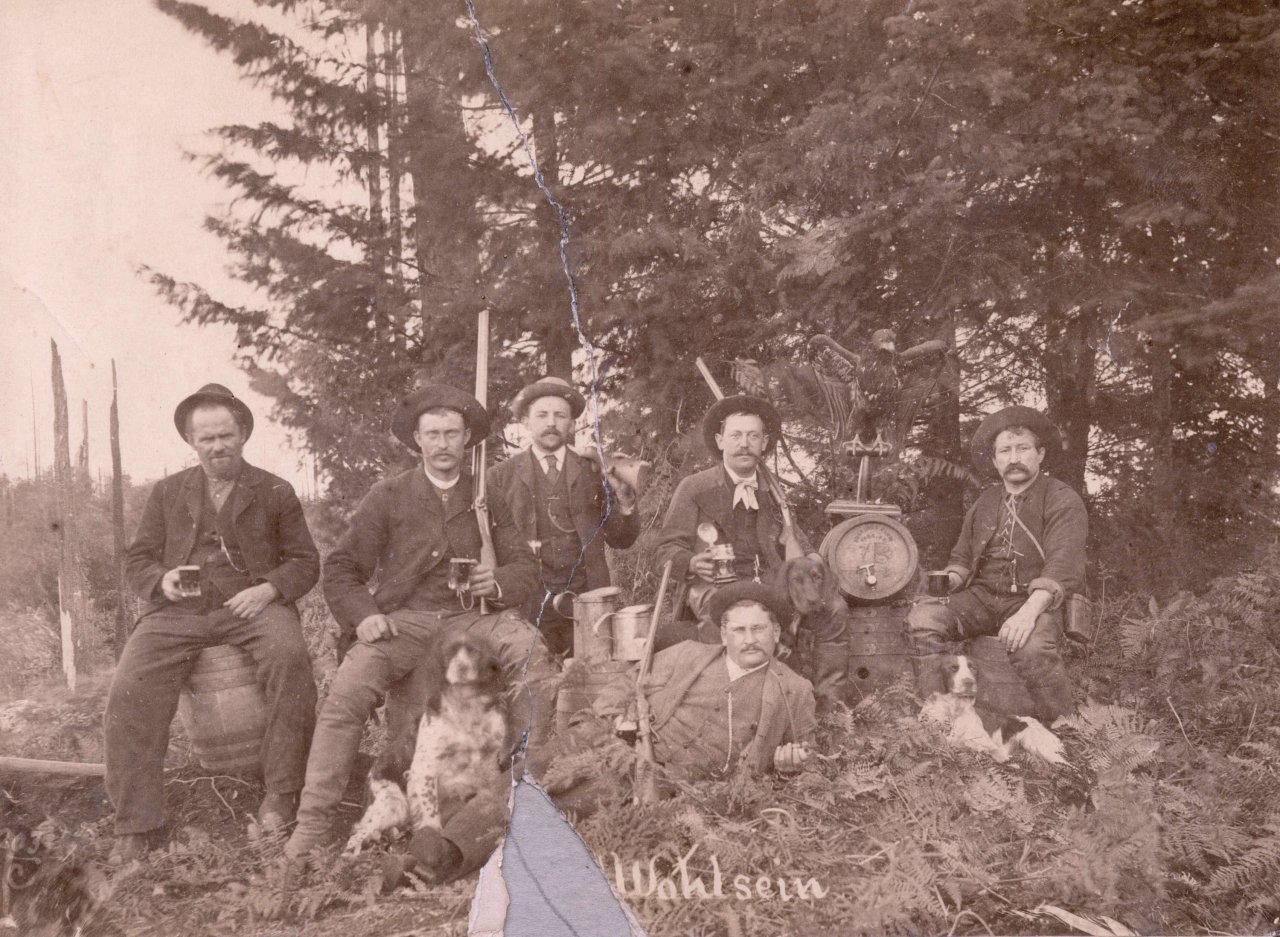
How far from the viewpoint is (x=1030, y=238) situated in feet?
14.9

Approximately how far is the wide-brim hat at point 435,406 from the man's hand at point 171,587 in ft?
3.62

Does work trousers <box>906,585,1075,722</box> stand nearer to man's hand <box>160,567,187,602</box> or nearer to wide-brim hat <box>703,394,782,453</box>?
wide-brim hat <box>703,394,782,453</box>

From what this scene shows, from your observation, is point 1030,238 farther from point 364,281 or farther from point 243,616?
point 243,616

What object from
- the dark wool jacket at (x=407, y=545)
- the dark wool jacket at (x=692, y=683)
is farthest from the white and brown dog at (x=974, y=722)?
the dark wool jacket at (x=407, y=545)

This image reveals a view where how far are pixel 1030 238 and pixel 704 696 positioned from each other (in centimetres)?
259

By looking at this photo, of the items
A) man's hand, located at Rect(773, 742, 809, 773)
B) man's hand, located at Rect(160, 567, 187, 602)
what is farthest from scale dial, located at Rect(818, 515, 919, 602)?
man's hand, located at Rect(160, 567, 187, 602)

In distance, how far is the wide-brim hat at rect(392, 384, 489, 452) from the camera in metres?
4.34

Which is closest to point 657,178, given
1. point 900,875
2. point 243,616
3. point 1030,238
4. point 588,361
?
point 588,361

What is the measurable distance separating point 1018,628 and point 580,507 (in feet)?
6.59

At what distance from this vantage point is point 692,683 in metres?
4.17

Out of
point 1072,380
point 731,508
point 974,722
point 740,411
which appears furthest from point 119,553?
point 1072,380

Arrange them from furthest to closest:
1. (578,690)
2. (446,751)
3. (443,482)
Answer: (443,482) < (578,690) < (446,751)

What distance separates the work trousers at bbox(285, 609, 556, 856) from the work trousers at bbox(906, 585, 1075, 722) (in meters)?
1.65

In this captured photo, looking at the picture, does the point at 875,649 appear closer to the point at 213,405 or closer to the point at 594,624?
the point at 594,624
